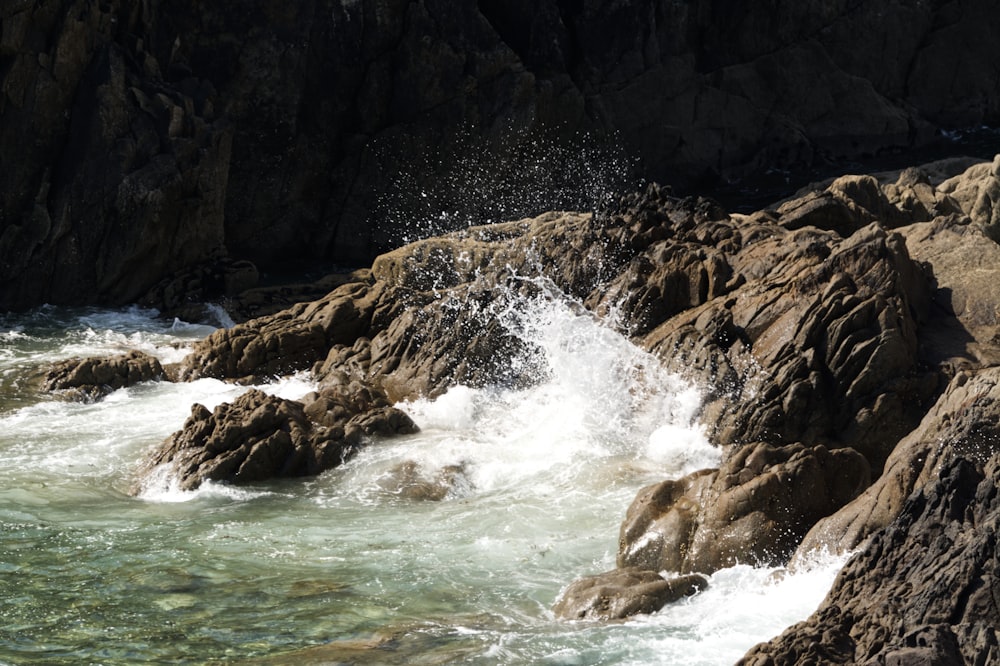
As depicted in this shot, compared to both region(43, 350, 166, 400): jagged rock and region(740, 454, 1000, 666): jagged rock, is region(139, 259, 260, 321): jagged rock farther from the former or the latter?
→ region(740, 454, 1000, 666): jagged rock

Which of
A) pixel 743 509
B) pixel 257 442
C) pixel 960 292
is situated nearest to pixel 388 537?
pixel 257 442

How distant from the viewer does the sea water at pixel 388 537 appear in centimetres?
978

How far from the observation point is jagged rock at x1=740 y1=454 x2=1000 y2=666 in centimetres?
736

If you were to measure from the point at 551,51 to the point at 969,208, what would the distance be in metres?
15.3

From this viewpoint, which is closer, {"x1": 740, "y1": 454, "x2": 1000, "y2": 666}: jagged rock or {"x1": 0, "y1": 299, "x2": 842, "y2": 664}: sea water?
{"x1": 740, "y1": 454, "x2": 1000, "y2": 666}: jagged rock

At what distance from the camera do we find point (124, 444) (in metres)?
16.2

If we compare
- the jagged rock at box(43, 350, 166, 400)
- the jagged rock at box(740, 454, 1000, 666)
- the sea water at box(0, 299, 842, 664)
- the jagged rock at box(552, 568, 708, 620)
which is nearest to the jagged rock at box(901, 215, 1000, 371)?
the sea water at box(0, 299, 842, 664)

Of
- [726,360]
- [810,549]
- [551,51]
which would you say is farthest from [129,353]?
[551,51]

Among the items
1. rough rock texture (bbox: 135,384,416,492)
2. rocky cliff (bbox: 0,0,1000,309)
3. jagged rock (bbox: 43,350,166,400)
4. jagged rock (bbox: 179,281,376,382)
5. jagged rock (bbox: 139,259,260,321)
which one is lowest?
rough rock texture (bbox: 135,384,416,492)

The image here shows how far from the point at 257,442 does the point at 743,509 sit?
240 inches

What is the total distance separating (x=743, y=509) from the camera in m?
11.2

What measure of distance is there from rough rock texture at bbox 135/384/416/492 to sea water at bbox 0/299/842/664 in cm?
25

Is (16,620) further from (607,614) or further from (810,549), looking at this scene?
(810,549)

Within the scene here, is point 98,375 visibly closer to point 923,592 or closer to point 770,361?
point 770,361
